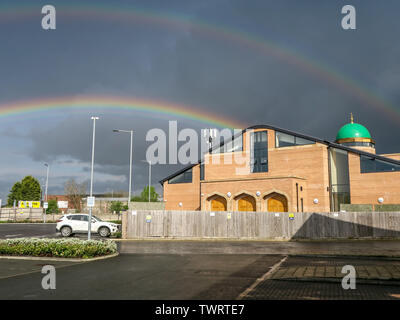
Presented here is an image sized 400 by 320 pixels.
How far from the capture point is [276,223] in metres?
26.3

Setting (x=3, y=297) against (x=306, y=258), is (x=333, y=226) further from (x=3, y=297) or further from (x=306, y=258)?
(x=3, y=297)

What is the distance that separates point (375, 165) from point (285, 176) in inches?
315

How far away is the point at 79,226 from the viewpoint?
27.8 meters

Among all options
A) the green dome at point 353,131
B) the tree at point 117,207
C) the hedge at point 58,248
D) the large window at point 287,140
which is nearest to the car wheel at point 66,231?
the hedge at point 58,248

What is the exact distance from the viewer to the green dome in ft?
155

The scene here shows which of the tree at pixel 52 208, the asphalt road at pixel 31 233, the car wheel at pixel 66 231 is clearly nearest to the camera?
the car wheel at pixel 66 231

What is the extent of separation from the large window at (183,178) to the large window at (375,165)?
762 inches

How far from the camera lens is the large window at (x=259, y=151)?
3897 centimetres

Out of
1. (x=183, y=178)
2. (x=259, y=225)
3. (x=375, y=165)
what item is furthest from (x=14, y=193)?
(x=375, y=165)

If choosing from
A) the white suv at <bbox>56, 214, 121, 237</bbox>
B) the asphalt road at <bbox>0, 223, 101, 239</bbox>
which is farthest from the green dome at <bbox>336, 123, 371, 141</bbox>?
the asphalt road at <bbox>0, 223, 101, 239</bbox>

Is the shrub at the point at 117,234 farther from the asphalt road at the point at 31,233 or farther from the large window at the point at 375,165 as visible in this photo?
the large window at the point at 375,165

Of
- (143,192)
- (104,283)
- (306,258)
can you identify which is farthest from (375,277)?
(143,192)

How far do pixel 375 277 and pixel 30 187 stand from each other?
9138 centimetres

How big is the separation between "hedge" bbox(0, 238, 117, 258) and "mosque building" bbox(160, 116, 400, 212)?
21630 mm
